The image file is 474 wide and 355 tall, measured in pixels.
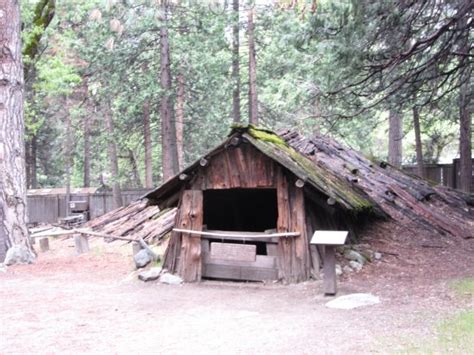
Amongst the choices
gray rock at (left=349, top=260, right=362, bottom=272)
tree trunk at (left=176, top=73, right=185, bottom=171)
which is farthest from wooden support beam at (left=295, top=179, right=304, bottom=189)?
tree trunk at (left=176, top=73, right=185, bottom=171)

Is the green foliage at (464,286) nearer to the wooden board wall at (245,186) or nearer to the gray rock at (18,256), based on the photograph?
the wooden board wall at (245,186)

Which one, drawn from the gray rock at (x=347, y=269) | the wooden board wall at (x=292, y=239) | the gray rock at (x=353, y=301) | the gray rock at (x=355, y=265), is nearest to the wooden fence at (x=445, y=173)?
the gray rock at (x=355, y=265)

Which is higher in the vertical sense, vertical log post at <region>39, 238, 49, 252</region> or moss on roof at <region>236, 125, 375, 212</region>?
moss on roof at <region>236, 125, 375, 212</region>

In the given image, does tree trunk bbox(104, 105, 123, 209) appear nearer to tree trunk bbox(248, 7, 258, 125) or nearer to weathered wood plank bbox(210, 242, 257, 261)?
tree trunk bbox(248, 7, 258, 125)

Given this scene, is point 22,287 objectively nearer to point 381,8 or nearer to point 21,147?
point 21,147

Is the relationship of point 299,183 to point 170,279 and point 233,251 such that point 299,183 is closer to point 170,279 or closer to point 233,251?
point 233,251

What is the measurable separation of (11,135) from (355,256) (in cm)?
838

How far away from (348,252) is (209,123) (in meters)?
14.4

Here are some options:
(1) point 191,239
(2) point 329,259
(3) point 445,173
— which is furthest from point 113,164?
(2) point 329,259

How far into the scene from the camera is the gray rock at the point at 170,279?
34.9 feet

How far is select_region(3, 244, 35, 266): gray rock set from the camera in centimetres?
1341

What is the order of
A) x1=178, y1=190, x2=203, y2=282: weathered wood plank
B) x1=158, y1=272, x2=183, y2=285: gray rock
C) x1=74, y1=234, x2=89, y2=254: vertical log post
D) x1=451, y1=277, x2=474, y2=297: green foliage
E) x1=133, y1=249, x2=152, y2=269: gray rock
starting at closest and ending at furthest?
x1=451, y1=277, x2=474, y2=297: green foliage, x1=158, y1=272, x2=183, y2=285: gray rock, x1=178, y1=190, x2=203, y2=282: weathered wood plank, x1=133, y1=249, x2=152, y2=269: gray rock, x1=74, y1=234, x2=89, y2=254: vertical log post

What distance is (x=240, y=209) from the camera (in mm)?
13977

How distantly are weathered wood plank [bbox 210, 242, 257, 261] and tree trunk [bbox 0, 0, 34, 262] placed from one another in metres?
5.56
